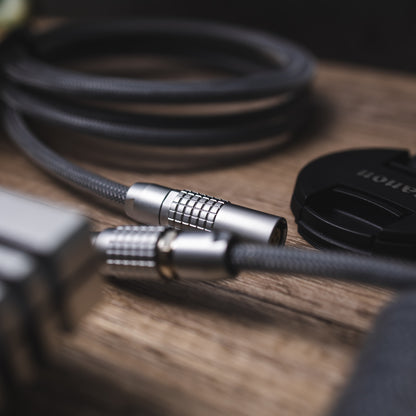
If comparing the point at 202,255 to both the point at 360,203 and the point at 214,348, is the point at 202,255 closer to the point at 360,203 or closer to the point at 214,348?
the point at 214,348

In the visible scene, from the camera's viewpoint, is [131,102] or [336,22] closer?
[131,102]

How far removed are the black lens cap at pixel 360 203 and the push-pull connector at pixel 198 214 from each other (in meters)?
0.06

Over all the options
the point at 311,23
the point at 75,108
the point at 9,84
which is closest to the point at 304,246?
the point at 75,108

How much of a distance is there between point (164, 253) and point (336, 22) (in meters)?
0.82

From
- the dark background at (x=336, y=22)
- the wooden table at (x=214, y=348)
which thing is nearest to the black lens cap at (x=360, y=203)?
the wooden table at (x=214, y=348)

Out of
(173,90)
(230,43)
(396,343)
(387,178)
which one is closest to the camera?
(396,343)

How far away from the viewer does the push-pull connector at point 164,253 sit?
40 cm

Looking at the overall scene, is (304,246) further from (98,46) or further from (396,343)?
(98,46)

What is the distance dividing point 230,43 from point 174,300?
687 mm

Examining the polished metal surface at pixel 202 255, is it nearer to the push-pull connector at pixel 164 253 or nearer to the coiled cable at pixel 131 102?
the push-pull connector at pixel 164 253

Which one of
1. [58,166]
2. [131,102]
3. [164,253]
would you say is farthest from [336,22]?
[164,253]

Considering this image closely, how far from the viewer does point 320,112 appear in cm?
86

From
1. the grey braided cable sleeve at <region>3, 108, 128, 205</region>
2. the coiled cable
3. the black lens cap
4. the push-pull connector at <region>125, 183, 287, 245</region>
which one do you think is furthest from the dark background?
the push-pull connector at <region>125, 183, 287, 245</region>

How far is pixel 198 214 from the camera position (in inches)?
19.1
